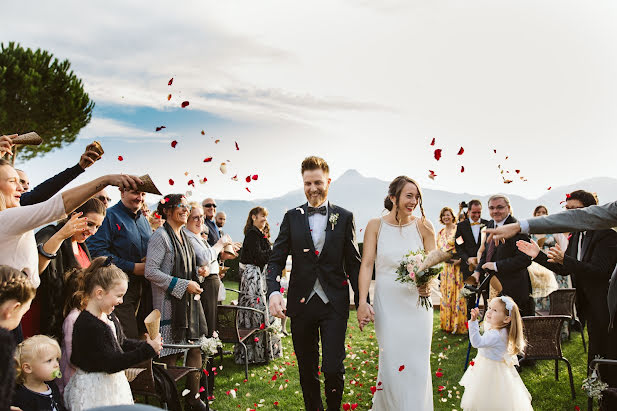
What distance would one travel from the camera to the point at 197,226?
5922 millimetres

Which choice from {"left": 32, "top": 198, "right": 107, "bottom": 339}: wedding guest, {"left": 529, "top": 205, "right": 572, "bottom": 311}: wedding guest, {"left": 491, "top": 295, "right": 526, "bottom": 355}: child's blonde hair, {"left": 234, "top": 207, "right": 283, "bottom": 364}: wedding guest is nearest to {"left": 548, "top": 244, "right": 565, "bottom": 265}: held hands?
{"left": 491, "top": 295, "right": 526, "bottom": 355}: child's blonde hair

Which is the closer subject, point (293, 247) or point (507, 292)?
A: point (293, 247)

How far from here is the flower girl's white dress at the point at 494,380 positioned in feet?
16.0

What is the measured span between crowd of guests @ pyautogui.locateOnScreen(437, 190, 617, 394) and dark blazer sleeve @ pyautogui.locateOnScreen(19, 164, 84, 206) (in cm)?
378

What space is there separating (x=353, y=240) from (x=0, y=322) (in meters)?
2.79

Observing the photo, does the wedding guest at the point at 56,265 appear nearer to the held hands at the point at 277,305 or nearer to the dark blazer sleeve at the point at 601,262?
the held hands at the point at 277,305

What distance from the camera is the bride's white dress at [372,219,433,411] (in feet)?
15.0

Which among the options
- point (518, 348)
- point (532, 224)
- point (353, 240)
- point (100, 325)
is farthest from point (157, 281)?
point (518, 348)

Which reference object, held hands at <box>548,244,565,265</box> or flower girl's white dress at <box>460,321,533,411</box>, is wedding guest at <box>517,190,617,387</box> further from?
flower girl's white dress at <box>460,321,533,411</box>

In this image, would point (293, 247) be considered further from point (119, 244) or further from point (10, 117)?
point (10, 117)

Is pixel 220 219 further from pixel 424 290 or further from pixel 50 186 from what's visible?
pixel 424 290

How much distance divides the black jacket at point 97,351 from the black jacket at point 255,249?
4.26 meters

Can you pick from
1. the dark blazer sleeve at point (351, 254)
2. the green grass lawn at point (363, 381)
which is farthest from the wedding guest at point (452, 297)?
the dark blazer sleeve at point (351, 254)

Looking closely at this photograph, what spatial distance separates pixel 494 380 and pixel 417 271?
1.57m
